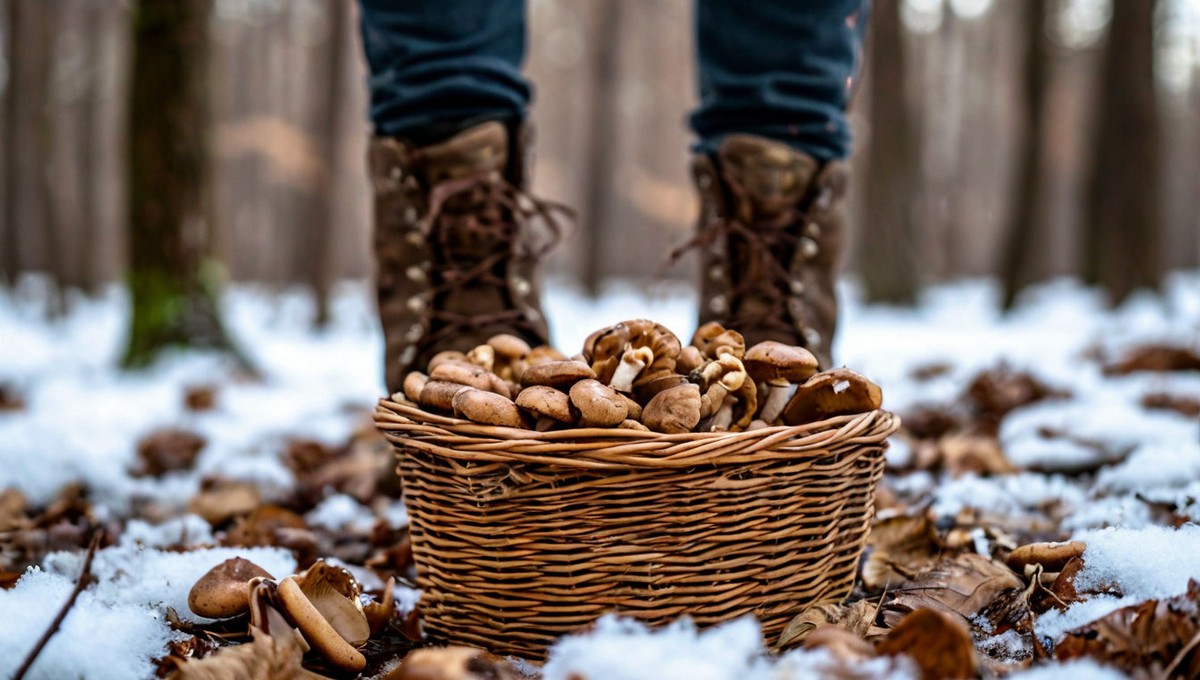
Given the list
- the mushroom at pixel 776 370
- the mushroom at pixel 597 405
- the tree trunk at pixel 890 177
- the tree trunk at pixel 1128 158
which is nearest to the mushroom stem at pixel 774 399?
the mushroom at pixel 776 370

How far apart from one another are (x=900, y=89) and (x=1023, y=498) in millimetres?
5374

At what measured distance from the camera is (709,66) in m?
1.58

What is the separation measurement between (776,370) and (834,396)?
0.27 feet

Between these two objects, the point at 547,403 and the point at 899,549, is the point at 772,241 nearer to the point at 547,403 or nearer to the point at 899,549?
the point at 899,549

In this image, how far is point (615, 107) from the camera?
8891mm

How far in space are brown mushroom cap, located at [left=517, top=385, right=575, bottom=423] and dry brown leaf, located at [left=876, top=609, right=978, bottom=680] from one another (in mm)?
382

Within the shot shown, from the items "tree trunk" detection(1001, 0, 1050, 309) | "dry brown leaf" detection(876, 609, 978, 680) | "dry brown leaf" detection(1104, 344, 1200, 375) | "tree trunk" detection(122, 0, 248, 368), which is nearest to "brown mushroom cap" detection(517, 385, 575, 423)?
"dry brown leaf" detection(876, 609, 978, 680)

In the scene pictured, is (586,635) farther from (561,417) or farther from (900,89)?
(900,89)

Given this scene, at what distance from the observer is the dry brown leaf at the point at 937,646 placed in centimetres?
69

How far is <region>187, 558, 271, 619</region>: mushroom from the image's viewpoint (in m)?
0.95

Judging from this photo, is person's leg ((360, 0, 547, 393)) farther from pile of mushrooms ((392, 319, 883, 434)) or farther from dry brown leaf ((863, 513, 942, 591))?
dry brown leaf ((863, 513, 942, 591))

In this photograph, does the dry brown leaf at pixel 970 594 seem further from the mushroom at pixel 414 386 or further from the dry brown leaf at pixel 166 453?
the dry brown leaf at pixel 166 453

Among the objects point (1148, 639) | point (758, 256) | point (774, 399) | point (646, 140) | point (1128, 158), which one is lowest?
point (1148, 639)

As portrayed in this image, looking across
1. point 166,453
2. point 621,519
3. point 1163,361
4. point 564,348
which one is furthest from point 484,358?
point 564,348
